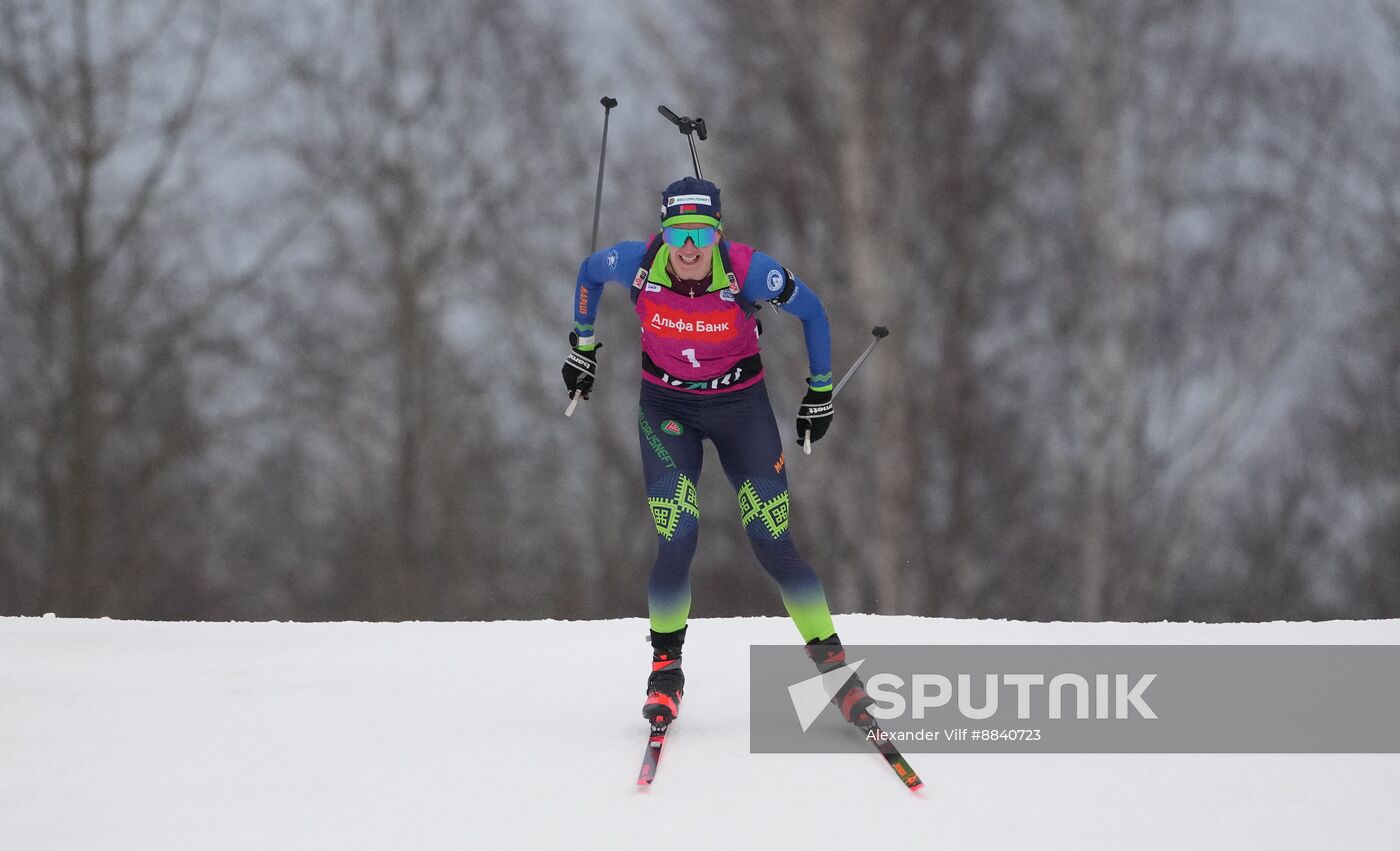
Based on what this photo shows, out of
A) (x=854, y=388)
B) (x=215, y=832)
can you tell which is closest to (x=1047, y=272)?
(x=854, y=388)

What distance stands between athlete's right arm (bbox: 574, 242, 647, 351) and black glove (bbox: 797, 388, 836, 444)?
667 millimetres

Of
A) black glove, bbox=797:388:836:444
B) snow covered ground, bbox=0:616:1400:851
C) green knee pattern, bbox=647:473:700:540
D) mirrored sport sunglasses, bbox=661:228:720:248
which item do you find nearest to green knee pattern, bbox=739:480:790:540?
green knee pattern, bbox=647:473:700:540

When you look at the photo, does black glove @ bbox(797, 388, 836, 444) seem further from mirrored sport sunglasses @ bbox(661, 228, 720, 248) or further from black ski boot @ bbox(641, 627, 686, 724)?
black ski boot @ bbox(641, 627, 686, 724)

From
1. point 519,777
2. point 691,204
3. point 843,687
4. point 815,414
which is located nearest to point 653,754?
point 519,777

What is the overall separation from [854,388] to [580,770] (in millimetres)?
6828

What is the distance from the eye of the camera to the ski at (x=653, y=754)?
331cm

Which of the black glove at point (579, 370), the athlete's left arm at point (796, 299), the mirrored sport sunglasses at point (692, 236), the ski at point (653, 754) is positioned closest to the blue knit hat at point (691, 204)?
the mirrored sport sunglasses at point (692, 236)

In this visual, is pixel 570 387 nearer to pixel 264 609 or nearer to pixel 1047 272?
pixel 1047 272

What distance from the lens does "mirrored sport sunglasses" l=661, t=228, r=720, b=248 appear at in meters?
3.76

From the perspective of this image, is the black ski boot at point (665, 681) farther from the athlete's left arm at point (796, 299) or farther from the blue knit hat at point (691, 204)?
the blue knit hat at point (691, 204)

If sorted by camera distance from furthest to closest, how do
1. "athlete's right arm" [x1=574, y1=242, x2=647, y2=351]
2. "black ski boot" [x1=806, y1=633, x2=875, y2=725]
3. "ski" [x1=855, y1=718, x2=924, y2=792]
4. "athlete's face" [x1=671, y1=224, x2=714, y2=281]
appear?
"athlete's right arm" [x1=574, y1=242, x2=647, y2=351] → "athlete's face" [x1=671, y1=224, x2=714, y2=281] → "black ski boot" [x1=806, y1=633, x2=875, y2=725] → "ski" [x1=855, y1=718, x2=924, y2=792]

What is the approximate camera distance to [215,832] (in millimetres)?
3025

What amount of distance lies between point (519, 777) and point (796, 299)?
1582 mm

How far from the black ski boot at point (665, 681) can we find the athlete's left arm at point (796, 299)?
890 mm
